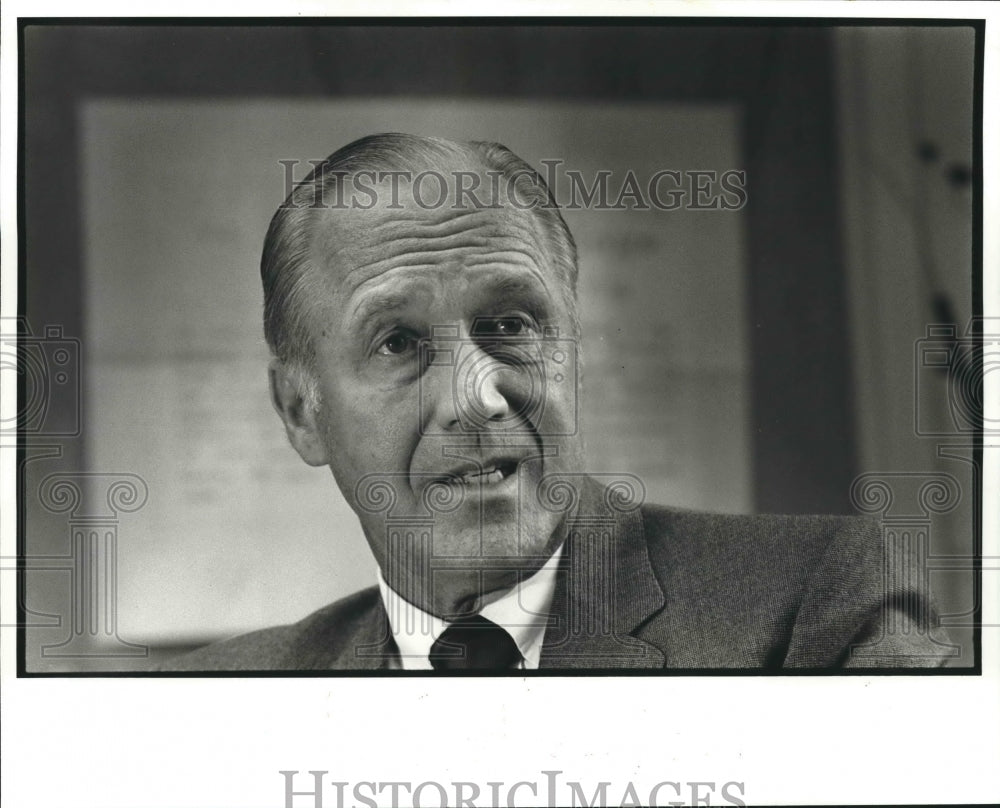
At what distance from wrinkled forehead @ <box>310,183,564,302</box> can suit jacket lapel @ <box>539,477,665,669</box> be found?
1.66 ft

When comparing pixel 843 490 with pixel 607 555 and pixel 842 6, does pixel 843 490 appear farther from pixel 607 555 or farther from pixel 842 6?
pixel 842 6

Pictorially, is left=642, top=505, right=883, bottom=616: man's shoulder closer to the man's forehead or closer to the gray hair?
the gray hair

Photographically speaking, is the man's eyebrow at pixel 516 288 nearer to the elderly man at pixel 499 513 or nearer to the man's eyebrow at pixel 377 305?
the elderly man at pixel 499 513

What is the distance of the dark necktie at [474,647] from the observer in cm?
204

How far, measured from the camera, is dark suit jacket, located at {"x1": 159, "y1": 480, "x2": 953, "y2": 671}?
2.04 meters

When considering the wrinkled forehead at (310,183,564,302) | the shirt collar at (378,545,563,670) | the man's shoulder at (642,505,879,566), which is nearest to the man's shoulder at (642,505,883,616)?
the man's shoulder at (642,505,879,566)

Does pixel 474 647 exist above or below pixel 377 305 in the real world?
below

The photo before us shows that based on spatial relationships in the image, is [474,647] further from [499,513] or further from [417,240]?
[417,240]

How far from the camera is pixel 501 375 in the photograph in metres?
2.01

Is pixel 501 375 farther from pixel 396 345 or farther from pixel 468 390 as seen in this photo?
pixel 396 345

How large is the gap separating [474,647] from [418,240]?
867mm

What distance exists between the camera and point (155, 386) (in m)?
2.07

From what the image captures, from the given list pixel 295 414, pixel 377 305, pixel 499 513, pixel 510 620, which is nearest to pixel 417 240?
pixel 377 305

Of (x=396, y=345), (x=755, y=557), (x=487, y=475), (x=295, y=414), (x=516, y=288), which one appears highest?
(x=516, y=288)
